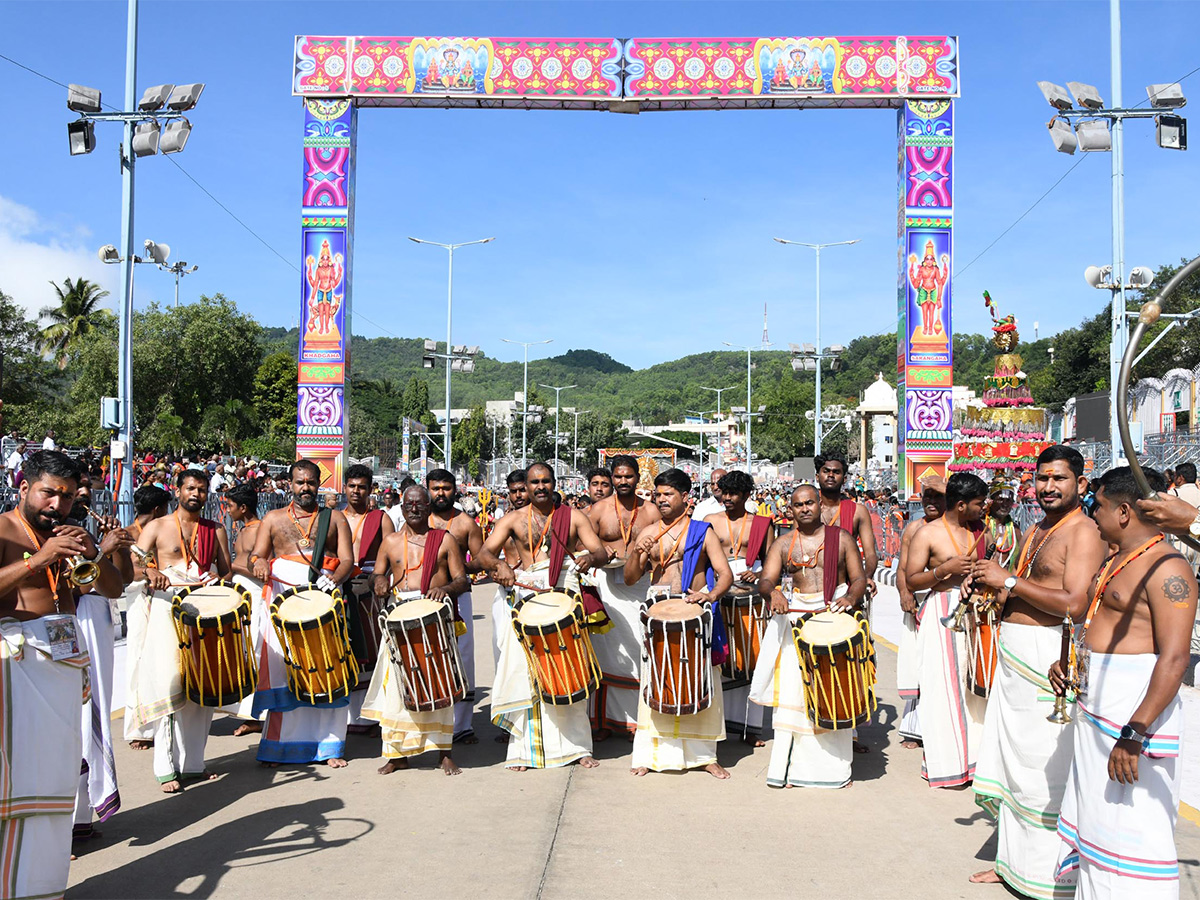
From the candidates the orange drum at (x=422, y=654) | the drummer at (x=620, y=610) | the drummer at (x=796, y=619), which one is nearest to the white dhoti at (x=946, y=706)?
the drummer at (x=796, y=619)

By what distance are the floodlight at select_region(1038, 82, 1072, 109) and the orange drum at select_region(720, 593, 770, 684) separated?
33.8ft

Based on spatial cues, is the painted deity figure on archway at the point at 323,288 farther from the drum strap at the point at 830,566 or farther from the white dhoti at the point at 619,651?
the drum strap at the point at 830,566

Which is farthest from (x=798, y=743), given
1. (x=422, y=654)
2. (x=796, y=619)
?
(x=422, y=654)

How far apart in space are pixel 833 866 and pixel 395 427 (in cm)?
9223

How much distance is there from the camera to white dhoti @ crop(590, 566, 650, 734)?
26.5ft

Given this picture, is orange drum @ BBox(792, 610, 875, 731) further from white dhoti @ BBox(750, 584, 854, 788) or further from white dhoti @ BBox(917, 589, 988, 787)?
white dhoti @ BBox(917, 589, 988, 787)

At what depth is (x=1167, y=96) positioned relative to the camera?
14.4m

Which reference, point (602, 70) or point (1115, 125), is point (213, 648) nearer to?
point (1115, 125)

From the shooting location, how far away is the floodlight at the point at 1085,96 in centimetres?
1470

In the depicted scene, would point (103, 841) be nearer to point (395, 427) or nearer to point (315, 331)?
point (315, 331)

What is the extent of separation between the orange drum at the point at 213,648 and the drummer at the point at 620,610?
2.63m

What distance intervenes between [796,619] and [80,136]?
42.2 ft

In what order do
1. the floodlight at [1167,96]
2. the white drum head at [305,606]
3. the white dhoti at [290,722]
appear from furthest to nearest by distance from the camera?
1. the floodlight at [1167,96]
2. the white dhoti at [290,722]
3. the white drum head at [305,606]

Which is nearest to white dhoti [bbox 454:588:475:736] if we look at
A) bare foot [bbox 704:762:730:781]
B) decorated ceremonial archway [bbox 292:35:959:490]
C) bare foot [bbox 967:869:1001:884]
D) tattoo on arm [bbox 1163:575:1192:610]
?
bare foot [bbox 704:762:730:781]
